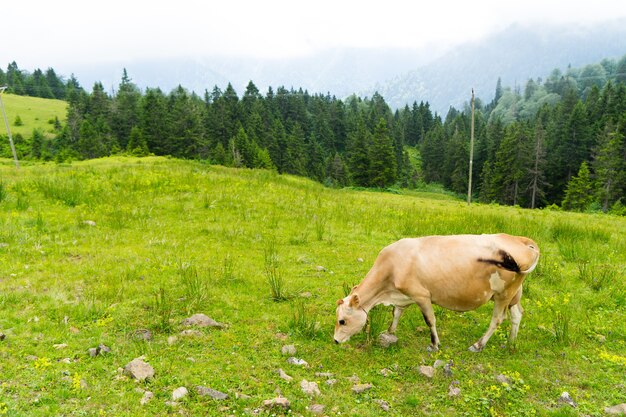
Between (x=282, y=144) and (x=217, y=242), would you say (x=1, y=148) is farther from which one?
(x=217, y=242)

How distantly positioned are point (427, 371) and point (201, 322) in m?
4.13

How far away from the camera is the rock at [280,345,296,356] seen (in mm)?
6855

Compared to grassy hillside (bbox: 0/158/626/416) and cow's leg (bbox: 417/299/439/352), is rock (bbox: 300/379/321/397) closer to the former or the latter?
grassy hillside (bbox: 0/158/626/416)

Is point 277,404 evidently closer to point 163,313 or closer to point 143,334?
point 143,334

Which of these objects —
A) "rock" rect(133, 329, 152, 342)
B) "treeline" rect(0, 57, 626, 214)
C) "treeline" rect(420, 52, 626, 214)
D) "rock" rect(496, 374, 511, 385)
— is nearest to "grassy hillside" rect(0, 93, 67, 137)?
"treeline" rect(0, 57, 626, 214)

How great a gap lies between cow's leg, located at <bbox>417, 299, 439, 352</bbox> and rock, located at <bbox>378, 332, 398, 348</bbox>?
0.63 meters

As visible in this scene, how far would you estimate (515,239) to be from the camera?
7359mm

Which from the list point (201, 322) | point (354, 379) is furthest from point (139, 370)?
point (354, 379)

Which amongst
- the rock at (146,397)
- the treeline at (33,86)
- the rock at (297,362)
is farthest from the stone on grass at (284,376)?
the treeline at (33,86)

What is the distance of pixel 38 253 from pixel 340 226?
9.55 m

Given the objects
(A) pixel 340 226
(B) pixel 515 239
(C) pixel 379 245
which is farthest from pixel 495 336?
(A) pixel 340 226

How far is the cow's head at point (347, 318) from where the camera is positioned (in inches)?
281

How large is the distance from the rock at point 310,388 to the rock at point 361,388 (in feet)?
1.85

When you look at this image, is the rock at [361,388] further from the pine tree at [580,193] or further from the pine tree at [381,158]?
the pine tree at [381,158]
